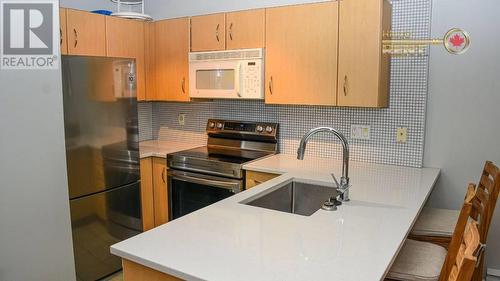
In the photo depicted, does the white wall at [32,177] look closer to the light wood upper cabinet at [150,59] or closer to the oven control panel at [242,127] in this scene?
the light wood upper cabinet at [150,59]

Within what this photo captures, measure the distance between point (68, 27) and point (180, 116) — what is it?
1306mm

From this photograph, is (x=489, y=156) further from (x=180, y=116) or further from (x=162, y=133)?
(x=162, y=133)

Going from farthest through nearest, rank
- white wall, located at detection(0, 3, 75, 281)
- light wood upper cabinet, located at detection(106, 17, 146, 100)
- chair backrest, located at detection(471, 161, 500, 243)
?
light wood upper cabinet, located at detection(106, 17, 146, 100) < white wall, located at detection(0, 3, 75, 281) < chair backrest, located at detection(471, 161, 500, 243)

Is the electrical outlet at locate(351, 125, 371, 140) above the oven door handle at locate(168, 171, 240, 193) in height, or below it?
above

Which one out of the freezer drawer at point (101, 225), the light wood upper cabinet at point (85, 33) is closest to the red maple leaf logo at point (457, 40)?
the freezer drawer at point (101, 225)

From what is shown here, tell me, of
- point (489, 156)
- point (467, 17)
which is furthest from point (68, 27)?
point (489, 156)

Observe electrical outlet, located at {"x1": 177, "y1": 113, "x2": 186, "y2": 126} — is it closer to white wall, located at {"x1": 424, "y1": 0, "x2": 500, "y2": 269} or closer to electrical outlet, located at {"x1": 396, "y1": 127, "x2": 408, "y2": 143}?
electrical outlet, located at {"x1": 396, "y1": 127, "x2": 408, "y2": 143}

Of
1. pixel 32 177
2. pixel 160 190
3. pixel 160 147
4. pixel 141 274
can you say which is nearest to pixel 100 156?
pixel 32 177

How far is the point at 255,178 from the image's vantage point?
278 centimetres

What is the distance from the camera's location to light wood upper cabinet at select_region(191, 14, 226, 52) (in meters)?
3.10

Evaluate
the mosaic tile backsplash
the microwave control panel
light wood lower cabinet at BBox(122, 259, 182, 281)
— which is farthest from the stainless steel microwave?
light wood lower cabinet at BBox(122, 259, 182, 281)

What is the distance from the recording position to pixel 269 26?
288 centimetres

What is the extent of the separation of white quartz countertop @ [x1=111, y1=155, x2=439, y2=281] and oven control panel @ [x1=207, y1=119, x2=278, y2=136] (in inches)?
48.2

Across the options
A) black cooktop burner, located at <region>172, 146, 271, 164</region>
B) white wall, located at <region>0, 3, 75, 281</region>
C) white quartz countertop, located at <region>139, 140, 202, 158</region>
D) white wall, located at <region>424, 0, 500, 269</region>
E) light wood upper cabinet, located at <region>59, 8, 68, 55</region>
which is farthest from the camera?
white quartz countertop, located at <region>139, 140, 202, 158</region>
